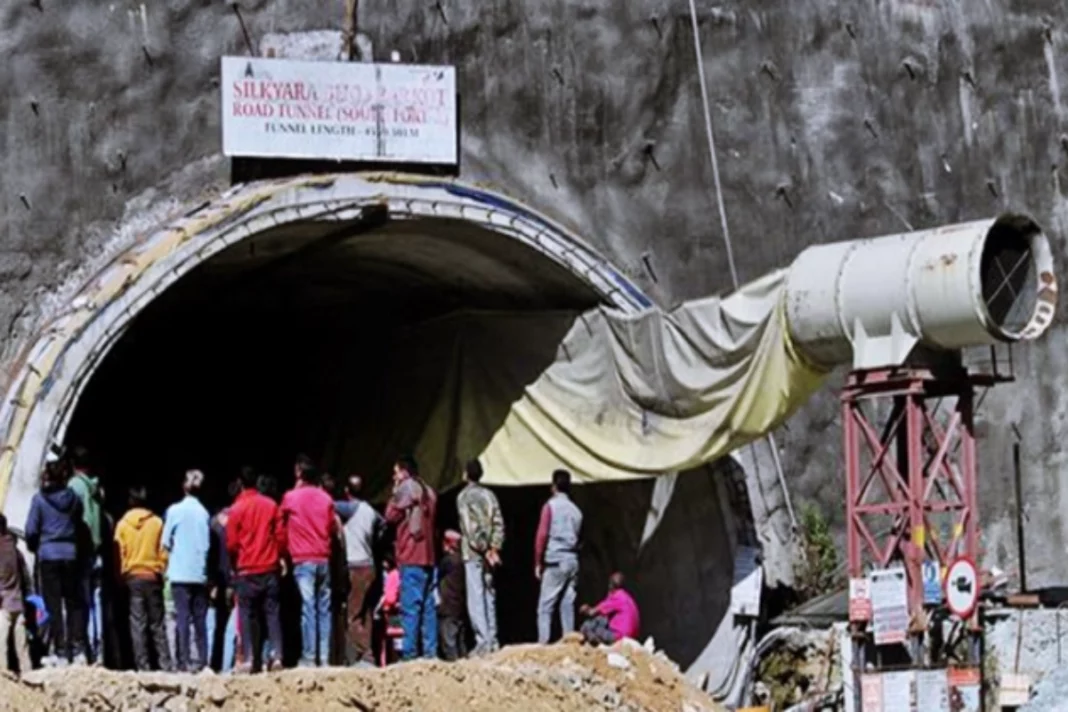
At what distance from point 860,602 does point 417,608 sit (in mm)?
3433

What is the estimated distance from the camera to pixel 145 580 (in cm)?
1747

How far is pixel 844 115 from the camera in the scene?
2130cm

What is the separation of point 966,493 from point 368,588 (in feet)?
15.0

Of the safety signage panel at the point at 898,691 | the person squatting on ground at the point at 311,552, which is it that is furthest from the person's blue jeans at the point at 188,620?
the safety signage panel at the point at 898,691

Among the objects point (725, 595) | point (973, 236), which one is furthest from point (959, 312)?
point (725, 595)

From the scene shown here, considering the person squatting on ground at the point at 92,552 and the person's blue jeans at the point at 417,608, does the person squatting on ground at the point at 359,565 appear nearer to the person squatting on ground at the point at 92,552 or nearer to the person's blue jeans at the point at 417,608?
the person's blue jeans at the point at 417,608

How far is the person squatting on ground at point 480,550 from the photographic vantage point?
18453 millimetres

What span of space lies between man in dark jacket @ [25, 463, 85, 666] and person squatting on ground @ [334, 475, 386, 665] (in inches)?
89.0

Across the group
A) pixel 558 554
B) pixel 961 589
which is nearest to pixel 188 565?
pixel 558 554

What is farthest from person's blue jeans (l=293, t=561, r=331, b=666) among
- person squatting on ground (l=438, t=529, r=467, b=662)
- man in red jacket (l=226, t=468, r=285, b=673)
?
person squatting on ground (l=438, t=529, r=467, b=662)

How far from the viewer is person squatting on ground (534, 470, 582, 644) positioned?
18.8 m

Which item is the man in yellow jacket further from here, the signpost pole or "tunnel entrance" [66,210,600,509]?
the signpost pole

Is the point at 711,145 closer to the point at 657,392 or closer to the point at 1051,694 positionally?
the point at 657,392

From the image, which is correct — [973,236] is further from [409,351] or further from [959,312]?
[409,351]
